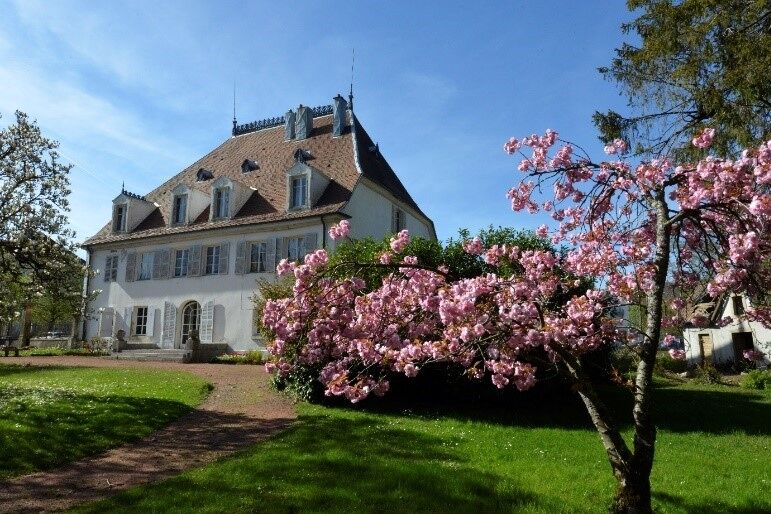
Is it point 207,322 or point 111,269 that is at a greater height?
point 111,269

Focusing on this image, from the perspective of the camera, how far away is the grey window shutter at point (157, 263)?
25422mm

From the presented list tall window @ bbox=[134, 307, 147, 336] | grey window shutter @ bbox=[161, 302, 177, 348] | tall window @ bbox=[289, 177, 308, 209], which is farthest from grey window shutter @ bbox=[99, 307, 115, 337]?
tall window @ bbox=[289, 177, 308, 209]

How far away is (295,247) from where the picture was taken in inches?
867

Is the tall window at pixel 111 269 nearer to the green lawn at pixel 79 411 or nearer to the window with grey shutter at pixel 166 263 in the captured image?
the window with grey shutter at pixel 166 263

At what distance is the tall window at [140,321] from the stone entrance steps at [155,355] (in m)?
1.84

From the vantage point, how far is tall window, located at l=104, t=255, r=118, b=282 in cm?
2680

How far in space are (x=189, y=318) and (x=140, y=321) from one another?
2.73 meters

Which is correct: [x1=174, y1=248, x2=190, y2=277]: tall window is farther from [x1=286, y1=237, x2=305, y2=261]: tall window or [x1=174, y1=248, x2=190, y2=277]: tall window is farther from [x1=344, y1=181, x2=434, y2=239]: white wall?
[x1=344, y1=181, x2=434, y2=239]: white wall

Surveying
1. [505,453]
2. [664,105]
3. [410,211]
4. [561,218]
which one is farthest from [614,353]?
[410,211]

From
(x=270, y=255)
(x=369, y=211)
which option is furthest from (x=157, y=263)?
(x=369, y=211)

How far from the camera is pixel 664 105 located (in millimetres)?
11422

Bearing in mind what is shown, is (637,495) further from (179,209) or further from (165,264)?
(179,209)

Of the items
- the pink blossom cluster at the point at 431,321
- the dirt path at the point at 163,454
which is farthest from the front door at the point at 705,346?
the pink blossom cluster at the point at 431,321

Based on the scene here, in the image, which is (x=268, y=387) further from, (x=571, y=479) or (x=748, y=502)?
(x=748, y=502)
